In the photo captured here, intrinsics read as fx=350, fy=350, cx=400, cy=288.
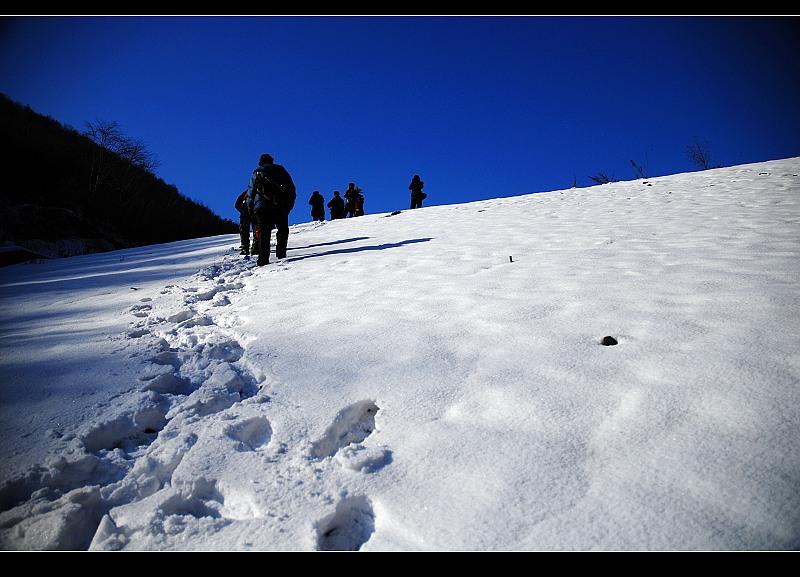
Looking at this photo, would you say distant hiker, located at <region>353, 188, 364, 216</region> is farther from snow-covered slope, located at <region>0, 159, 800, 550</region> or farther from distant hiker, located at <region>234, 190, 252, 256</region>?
snow-covered slope, located at <region>0, 159, 800, 550</region>

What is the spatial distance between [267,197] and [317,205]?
12.6m

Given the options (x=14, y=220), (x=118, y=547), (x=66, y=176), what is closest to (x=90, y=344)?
(x=118, y=547)

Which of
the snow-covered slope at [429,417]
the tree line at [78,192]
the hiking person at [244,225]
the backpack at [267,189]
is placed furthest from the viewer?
the tree line at [78,192]

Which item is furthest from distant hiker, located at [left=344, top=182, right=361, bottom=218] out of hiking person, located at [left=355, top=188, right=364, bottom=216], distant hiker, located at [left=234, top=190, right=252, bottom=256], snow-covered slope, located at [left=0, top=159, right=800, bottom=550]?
snow-covered slope, located at [left=0, top=159, right=800, bottom=550]

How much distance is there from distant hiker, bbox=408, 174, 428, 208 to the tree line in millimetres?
13965

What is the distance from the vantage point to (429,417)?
1571mm

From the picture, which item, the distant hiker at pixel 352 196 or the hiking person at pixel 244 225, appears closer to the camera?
the hiking person at pixel 244 225

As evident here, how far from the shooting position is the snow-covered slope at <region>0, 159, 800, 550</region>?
1.11m

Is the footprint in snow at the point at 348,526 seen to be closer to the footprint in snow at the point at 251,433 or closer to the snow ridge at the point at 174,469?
the snow ridge at the point at 174,469

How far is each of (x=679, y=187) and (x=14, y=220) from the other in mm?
24441

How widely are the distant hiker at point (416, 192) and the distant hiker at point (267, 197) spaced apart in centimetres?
1102

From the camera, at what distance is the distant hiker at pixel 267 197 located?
5633 millimetres

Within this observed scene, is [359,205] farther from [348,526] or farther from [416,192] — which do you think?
[348,526]

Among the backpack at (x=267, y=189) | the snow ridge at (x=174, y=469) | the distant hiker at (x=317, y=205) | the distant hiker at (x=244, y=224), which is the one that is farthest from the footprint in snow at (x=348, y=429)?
the distant hiker at (x=317, y=205)
